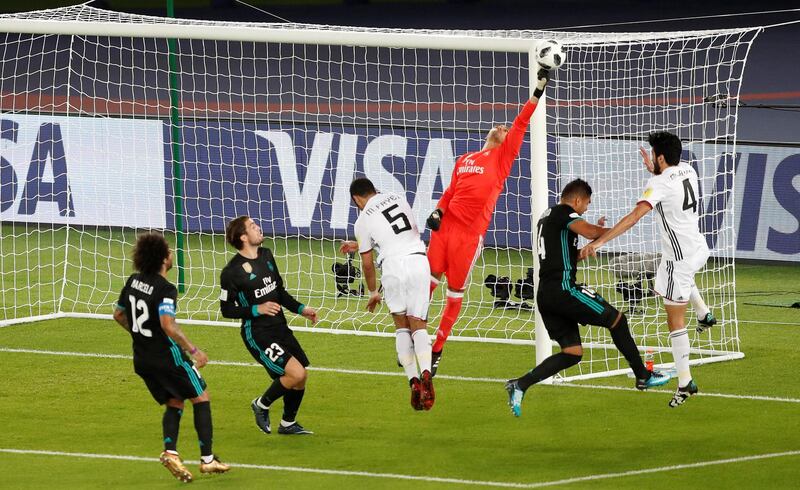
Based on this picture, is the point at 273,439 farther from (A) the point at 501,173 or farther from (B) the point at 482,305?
(B) the point at 482,305

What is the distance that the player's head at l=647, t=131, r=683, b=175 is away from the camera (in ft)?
37.9

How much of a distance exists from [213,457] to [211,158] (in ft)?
39.8

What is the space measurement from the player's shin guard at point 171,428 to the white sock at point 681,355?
4.24m

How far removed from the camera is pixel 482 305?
17.4 metres

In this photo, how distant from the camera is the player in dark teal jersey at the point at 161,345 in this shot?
9.30 meters

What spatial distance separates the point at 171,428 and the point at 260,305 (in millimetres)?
1411

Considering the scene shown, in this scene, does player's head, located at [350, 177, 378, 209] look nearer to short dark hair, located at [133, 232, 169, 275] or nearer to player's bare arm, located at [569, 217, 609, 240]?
player's bare arm, located at [569, 217, 609, 240]

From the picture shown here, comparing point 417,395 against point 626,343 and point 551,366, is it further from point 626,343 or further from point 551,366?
point 626,343

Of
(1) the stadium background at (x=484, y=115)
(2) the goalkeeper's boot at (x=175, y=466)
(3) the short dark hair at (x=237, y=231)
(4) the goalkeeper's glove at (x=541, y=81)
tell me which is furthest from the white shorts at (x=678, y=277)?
(1) the stadium background at (x=484, y=115)

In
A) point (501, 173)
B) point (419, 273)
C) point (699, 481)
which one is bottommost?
point (699, 481)

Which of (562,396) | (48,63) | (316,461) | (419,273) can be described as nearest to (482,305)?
(562,396)

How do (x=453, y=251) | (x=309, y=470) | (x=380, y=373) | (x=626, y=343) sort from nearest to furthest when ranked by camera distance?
(x=309, y=470) → (x=626, y=343) → (x=453, y=251) → (x=380, y=373)

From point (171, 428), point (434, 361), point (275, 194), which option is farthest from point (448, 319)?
point (275, 194)

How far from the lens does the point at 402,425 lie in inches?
447
